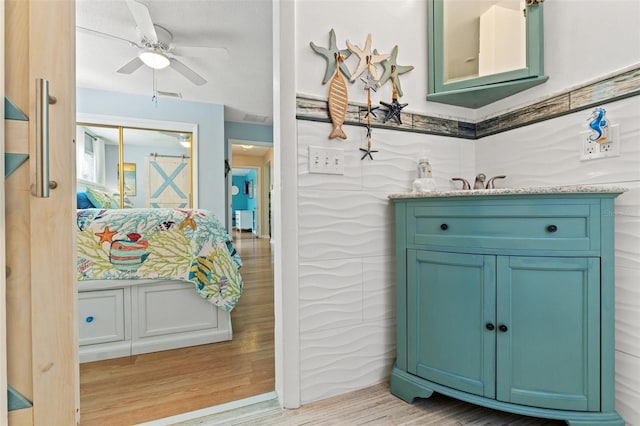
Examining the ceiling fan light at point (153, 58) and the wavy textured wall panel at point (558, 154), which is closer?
the wavy textured wall panel at point (558, 154)

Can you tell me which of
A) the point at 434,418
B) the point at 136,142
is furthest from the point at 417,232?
the point at 136,142

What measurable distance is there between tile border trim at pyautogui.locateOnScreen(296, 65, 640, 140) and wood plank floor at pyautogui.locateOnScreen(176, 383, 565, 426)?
1309 millimetres

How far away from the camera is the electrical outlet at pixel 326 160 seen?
1.33 m

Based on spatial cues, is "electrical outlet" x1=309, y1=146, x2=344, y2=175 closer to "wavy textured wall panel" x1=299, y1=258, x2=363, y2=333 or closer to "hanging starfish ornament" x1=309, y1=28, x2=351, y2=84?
"hanging starfish ornament" x1=309, y1=28, x2=351, y2=84

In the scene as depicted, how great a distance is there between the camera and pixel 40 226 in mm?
662

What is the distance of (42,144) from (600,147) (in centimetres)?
183

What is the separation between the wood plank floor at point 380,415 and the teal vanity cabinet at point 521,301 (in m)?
0.09

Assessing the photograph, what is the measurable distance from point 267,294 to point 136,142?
296 centimetres

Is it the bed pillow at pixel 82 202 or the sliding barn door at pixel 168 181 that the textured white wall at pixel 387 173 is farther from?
the sliding barn door at pixel 168 181

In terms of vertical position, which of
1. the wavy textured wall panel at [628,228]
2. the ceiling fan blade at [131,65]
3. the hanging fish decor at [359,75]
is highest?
the ceiling fan blade at [131,65]

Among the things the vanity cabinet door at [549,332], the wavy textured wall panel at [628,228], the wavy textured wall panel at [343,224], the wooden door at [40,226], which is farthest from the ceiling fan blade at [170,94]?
the wavy textured wall panel at [628,228]

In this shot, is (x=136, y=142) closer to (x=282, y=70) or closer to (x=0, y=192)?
(x=282, y=70)

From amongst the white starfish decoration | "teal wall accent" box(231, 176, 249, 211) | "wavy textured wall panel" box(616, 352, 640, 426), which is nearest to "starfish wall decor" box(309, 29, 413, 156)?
the white starfish decoration

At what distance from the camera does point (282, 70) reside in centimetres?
128
